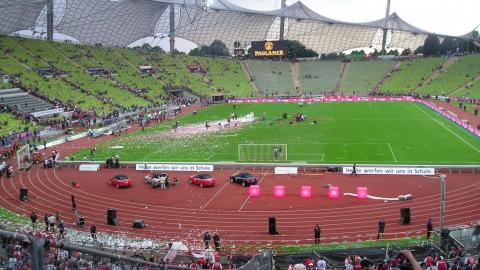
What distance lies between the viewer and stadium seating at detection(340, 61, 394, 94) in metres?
107

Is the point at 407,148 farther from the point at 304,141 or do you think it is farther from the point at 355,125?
the point at 355,125

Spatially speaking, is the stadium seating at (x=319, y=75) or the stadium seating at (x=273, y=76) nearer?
the stadium seating at (x=273, y=76)

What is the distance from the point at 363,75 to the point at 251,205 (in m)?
92.1

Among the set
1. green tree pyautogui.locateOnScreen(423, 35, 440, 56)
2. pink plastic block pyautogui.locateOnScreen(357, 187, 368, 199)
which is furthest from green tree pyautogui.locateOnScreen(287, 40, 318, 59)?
pink plastic block pyautogui.locateOnScreen(357, 187, 368, 199)

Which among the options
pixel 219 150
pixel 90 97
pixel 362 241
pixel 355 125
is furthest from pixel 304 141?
pixel 90 97

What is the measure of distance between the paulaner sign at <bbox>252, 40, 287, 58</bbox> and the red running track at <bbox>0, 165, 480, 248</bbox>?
7887 centimetres

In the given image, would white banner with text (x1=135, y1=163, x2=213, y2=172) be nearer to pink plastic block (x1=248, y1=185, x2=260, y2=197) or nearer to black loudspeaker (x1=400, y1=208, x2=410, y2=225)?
pink plastic block (x1=248, y1=185, x2=260, y2=197)

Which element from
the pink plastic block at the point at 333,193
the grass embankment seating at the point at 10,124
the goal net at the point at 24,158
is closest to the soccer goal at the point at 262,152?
the pink plastic block at the point at 333,193

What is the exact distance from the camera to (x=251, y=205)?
91.0ft

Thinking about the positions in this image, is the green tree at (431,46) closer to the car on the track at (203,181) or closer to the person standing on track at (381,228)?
the car on the track at (203,181)

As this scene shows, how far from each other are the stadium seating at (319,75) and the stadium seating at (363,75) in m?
2.70

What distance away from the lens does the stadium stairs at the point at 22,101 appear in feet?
197

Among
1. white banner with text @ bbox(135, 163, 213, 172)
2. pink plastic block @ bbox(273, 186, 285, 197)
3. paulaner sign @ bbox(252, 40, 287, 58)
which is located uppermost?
paulaner sign @ bbox(252, 40, 287, 58)

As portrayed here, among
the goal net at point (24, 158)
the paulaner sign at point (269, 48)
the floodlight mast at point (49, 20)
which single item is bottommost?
the goal net at point (24, 158)
